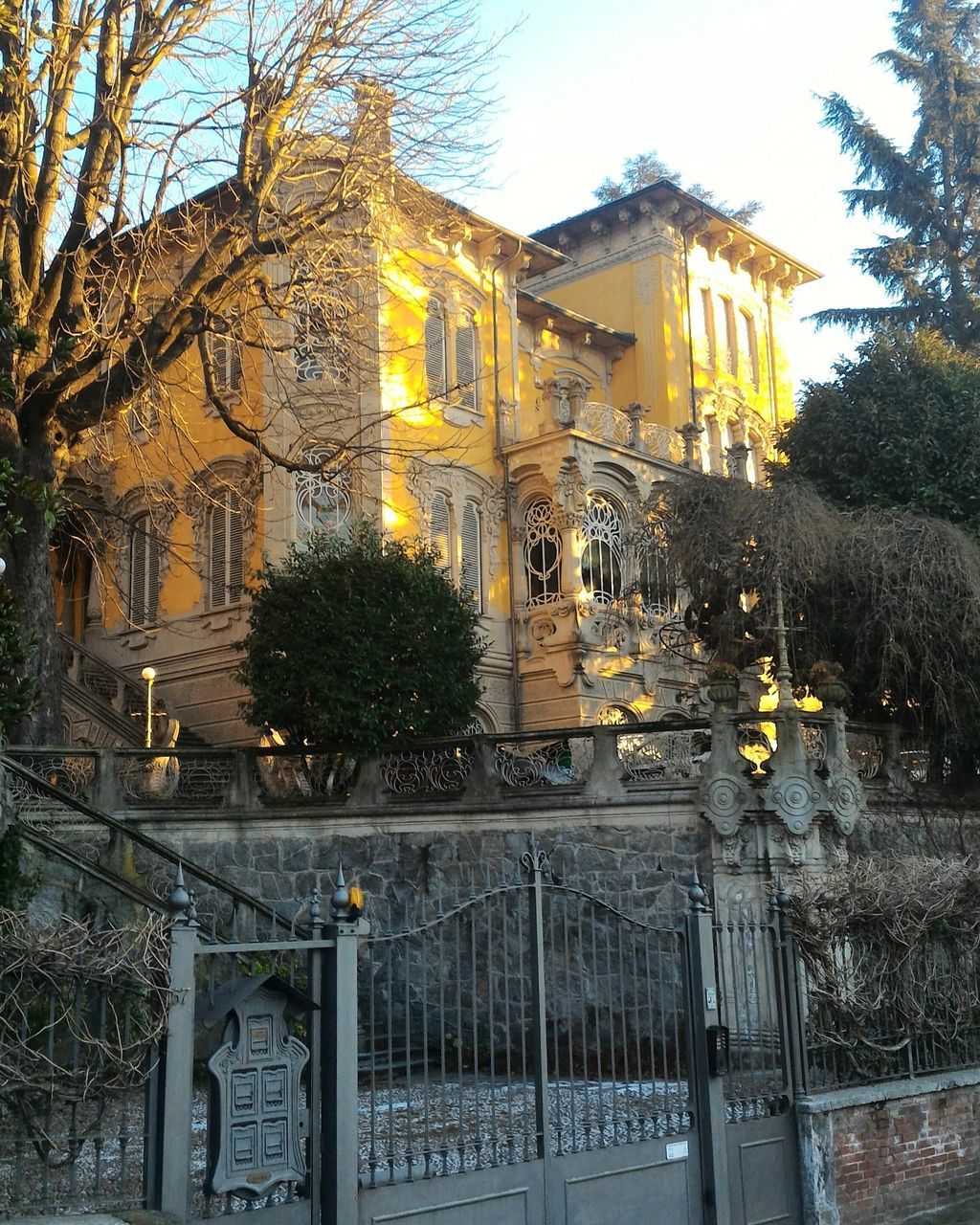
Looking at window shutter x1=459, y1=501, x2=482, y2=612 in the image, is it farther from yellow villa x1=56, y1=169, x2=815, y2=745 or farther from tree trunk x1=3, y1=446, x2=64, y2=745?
tree trunk x1=3, y1=446, x2=64, y2=745

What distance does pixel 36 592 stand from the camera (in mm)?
15711

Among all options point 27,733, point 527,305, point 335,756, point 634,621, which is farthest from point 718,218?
point 27,733

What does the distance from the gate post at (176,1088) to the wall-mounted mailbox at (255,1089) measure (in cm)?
20

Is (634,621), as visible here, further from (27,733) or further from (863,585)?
(27,733)

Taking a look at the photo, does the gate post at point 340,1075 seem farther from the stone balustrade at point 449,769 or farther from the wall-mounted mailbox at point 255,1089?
the stone balustrade at point 449,769

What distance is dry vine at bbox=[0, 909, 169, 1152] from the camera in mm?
6070

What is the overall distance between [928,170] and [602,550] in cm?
1048

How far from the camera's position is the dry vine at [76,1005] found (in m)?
6.07

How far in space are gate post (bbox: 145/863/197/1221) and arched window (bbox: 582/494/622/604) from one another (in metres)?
19.0

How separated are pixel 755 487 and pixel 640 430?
9459 mm

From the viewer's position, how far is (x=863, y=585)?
54.5 feet

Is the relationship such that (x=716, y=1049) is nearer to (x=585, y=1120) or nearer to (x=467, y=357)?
(x=585, y=1120)

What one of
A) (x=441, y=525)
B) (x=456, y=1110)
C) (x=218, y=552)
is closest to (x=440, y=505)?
(x=441, y=525)

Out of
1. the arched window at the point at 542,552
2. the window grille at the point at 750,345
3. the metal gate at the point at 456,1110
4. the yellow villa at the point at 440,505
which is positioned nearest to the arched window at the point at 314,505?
the yellow villa at the point at 440,505
